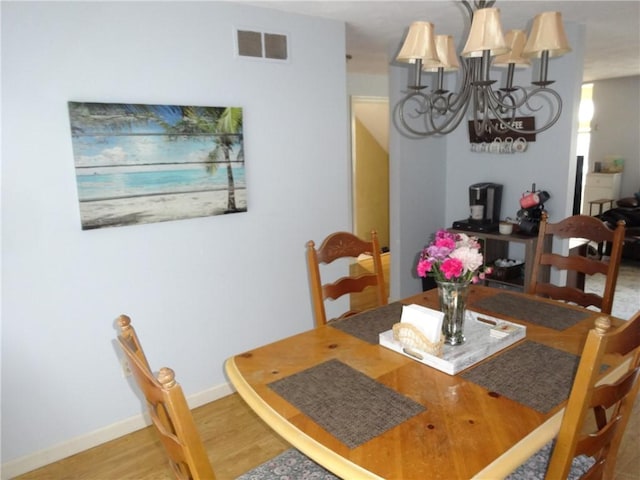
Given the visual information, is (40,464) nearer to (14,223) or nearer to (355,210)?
(14,223)

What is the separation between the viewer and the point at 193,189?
245 cm

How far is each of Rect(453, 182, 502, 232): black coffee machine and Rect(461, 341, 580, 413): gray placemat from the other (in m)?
2.13

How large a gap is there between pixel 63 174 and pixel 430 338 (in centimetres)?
177

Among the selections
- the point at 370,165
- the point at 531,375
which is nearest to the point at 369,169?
the point at 370,165

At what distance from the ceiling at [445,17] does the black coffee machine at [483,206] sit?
0.91 meters

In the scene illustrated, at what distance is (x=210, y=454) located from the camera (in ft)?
7.42

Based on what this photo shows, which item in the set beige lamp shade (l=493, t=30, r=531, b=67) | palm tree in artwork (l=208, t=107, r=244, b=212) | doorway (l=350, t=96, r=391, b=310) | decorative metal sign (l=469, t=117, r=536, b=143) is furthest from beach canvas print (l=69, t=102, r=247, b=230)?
doorway (l=350, t=96, r=391, b=310)

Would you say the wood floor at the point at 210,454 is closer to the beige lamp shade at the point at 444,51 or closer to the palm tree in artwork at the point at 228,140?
the palm tree in artwork at the point at 228,140

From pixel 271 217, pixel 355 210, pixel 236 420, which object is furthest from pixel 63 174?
pixel 355 210

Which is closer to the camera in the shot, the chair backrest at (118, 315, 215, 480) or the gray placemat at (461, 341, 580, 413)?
the chair backrest at (118, 315, 215, 480)

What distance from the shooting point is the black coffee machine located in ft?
11.9

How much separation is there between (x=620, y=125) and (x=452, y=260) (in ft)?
20.4

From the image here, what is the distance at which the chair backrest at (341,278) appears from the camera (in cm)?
207

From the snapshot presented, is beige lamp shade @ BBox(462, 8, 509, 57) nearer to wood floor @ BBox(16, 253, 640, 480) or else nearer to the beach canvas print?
the beach canvas print
